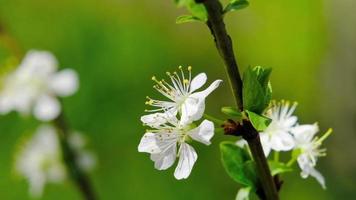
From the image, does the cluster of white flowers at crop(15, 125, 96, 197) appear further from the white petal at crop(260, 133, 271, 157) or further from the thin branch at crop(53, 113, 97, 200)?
the white petal at crop(260, 133, 271, 157)

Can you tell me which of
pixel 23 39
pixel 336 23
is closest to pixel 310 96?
pixel 336 23

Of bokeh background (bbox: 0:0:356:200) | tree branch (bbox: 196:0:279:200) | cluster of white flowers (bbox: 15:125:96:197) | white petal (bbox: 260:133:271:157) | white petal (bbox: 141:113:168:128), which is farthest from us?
bokeh background (bbox: 0:0:356:200)

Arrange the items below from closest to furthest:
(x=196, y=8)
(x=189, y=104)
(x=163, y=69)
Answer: (x=196, y=8) → (x=189, y=104) → (x=163, y=69)

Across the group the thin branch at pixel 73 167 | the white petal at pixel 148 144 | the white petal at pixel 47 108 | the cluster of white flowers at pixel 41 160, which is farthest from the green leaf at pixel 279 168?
the cluster of white flowers at pixel 41 160

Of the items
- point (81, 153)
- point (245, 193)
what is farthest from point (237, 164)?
point (81, 153)

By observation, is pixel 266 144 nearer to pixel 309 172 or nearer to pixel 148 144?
pixel 309 172

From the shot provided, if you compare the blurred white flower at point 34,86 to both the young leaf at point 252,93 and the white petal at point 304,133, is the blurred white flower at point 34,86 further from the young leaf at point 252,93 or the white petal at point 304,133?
the young leaf at point 252,93

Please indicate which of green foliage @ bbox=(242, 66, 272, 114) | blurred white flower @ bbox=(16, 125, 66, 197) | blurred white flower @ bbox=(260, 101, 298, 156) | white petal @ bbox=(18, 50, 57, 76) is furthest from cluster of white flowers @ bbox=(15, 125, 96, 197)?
green foliage @ bbox=(242, 66, 272, 114)
